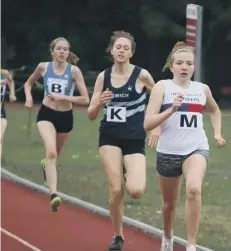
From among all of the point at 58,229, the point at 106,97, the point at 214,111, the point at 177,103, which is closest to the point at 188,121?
the point at 177,103

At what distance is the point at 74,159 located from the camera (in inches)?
696

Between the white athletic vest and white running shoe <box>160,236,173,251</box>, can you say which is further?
white running shoe <box>160,236,173,251</box>

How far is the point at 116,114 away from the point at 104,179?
624 cm

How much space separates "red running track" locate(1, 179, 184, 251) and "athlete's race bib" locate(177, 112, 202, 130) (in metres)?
1.49

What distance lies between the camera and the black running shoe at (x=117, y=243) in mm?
8109

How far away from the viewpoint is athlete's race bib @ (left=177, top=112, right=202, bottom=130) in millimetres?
7242

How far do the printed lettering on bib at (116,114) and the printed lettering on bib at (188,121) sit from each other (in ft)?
2.95

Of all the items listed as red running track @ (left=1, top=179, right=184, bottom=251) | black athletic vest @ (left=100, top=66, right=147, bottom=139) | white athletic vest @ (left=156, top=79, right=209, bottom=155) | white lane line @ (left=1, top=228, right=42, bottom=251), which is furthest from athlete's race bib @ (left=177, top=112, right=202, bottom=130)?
white lane line @ (left=1, top=228, right=42, bottom=251)

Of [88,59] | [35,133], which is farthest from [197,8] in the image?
[88,59]

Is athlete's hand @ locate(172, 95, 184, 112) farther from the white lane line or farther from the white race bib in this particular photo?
the white race bib

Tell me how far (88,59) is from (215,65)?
23.2 ft

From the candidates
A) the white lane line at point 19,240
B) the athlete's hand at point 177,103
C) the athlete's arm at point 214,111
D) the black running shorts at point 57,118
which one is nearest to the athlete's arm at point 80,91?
the black running shorts at point 57,118

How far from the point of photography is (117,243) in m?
8.17

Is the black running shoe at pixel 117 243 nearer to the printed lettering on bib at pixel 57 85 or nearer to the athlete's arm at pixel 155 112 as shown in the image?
the athlete's arm at pixel 155 112
